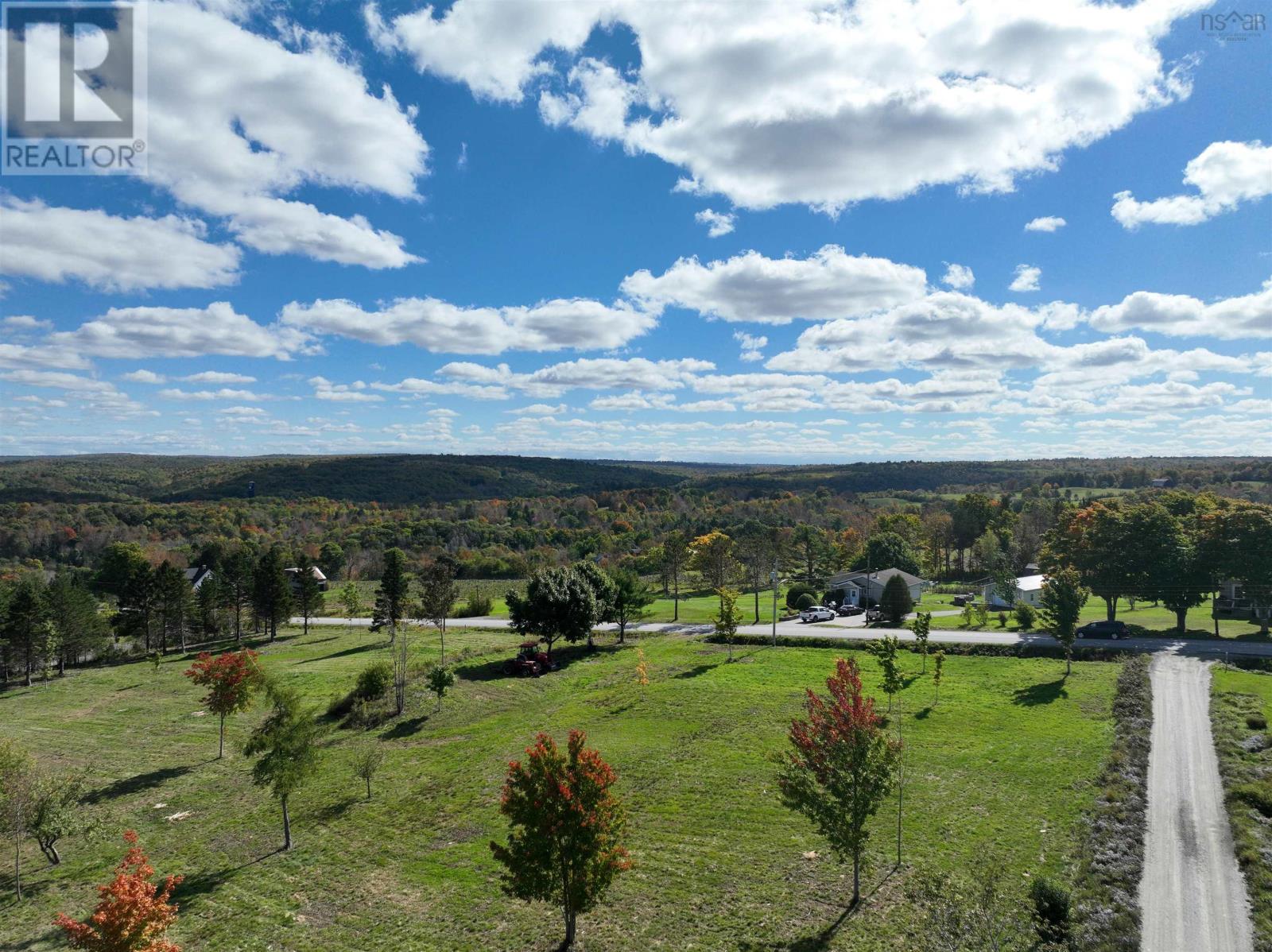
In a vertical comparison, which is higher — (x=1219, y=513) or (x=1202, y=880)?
(x=1219, y=513)

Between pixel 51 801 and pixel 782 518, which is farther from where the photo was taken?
pixel 782 518

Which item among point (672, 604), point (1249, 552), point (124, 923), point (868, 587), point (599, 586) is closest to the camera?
point (124, 923)

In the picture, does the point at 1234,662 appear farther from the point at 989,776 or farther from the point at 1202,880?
the point at 1202,880

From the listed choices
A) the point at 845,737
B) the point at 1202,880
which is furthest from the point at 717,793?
the point at 1202,880

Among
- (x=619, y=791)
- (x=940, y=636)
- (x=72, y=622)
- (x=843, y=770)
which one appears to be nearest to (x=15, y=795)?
(x=619, y=791)

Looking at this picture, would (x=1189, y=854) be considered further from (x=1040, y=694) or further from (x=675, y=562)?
(x=675, y=562)

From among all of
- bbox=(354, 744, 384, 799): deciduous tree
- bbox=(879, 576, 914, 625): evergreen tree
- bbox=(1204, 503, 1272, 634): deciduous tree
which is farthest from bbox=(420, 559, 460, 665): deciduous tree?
A: bbox=(1204, 503, 1272, 634): deciduous tree

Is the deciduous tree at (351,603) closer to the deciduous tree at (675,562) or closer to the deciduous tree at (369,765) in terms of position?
the deciduous tree at (675,562)

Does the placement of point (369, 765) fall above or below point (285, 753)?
below
